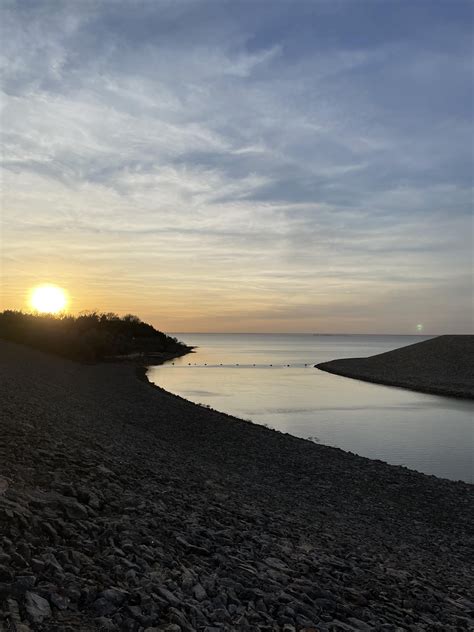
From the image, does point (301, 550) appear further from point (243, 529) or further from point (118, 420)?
point (118, 420)

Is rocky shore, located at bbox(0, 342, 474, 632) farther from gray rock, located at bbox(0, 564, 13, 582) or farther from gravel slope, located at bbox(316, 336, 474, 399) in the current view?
gravel slope, located at bbox(316, 336, 474, 399)

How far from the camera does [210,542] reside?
848 centimetres

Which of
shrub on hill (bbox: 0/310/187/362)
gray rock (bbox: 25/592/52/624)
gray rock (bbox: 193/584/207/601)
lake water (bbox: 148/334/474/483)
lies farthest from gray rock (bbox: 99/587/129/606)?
shrub on hill (bbox: 0/310/187/362)

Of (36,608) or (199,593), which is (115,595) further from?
(199,593)

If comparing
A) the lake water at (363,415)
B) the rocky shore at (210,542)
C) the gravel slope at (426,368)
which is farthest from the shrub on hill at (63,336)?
the rocky shore at (210,542)

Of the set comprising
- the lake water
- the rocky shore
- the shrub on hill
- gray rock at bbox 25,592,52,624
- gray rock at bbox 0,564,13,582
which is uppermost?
the shrub on hill

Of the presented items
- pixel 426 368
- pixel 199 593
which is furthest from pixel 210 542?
pixel 426 368

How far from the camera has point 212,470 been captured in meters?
16.2

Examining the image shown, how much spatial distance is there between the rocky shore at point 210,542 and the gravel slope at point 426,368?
3928 cm

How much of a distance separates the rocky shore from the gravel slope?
3928 centimetres

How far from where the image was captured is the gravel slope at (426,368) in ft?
187

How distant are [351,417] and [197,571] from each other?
99.4 ft

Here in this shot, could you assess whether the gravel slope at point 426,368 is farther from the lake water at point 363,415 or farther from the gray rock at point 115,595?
the gray rock at point 115,595

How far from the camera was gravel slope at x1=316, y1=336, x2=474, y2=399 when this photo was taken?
57.0 meters
